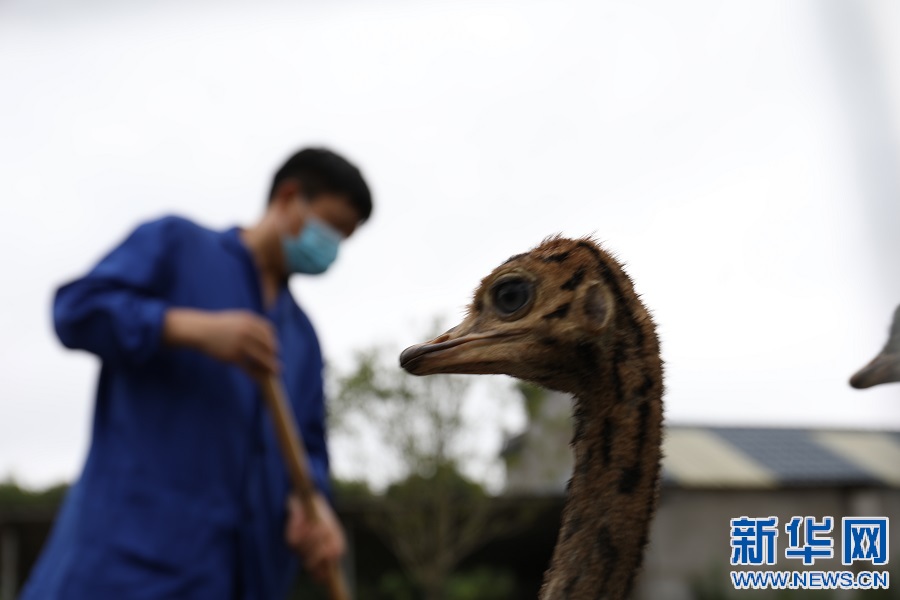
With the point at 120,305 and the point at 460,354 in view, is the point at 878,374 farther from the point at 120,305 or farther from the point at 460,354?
the point at 120,305

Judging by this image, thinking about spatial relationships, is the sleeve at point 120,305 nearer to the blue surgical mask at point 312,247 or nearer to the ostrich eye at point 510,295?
the blue surgical mask at point 312,247

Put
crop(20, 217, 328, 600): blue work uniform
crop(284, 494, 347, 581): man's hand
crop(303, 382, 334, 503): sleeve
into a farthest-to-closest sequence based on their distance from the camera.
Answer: crop(303, 382, 334, 503): sleeve, crop(284, 494, 347, 581): man's hand, crop(20, 217, 328, 600): blue work uniform

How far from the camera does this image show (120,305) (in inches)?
114

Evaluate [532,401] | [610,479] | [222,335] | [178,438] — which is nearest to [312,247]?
[222,335]

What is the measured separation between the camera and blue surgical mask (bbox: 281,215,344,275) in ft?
11.8

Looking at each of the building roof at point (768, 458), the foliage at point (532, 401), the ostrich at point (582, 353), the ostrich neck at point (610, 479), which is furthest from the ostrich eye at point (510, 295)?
the foliage at point (532, 401)

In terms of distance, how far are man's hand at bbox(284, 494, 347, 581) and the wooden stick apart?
0.8 inches

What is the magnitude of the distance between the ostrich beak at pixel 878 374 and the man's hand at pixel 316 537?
7.22ft

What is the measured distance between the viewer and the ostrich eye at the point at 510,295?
1462mm

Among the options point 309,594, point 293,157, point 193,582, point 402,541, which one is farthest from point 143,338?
point 402,541

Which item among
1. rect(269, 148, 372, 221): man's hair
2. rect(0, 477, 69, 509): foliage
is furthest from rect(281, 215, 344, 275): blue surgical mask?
rect(0, 477, 69, 509): foliage

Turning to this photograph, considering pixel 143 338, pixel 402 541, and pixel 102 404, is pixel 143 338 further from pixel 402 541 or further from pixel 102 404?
pixel 402 541

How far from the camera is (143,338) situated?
2.87 meters

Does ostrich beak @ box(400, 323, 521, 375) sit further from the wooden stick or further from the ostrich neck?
the wooden stick
